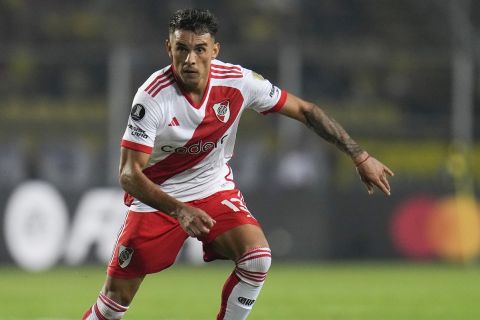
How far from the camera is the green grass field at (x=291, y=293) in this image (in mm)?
10531

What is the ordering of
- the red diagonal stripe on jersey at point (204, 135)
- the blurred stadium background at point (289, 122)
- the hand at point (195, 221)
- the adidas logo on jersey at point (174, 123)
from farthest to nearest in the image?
the blurred stadium background at point (289, 122) < the red diagonal stripe on jersey at point (204, 135) < the adidas logo on jersey at point (174, 123) < the hand at point (195, 221)

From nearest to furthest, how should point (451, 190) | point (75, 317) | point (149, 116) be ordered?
1. point (149, 116)
2. point (75, 317)
3. point (451, 190)

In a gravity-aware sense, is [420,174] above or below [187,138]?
below

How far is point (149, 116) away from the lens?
6.84 m

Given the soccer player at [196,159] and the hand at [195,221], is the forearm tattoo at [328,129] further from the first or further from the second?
the hand at [195,221]

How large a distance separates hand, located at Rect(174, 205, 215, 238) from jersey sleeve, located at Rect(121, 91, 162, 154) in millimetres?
653

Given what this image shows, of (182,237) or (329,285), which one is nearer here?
(182,237)

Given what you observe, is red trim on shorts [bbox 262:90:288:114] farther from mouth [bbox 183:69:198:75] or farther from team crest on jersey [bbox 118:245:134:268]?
team crest on jersey [bbox 118:245:134:268]

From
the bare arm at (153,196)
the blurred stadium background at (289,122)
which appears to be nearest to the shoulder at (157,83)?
the bare arm at (153,196)

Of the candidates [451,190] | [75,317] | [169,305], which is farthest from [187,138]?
[451,190]

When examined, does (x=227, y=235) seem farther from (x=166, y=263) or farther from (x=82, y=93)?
(x=82, y=93)

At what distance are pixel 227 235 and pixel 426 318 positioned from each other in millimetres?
3441

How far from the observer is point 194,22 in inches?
→ 269

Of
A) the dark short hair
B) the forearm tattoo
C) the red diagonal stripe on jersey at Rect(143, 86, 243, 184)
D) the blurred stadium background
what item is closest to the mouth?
the dark short hair
